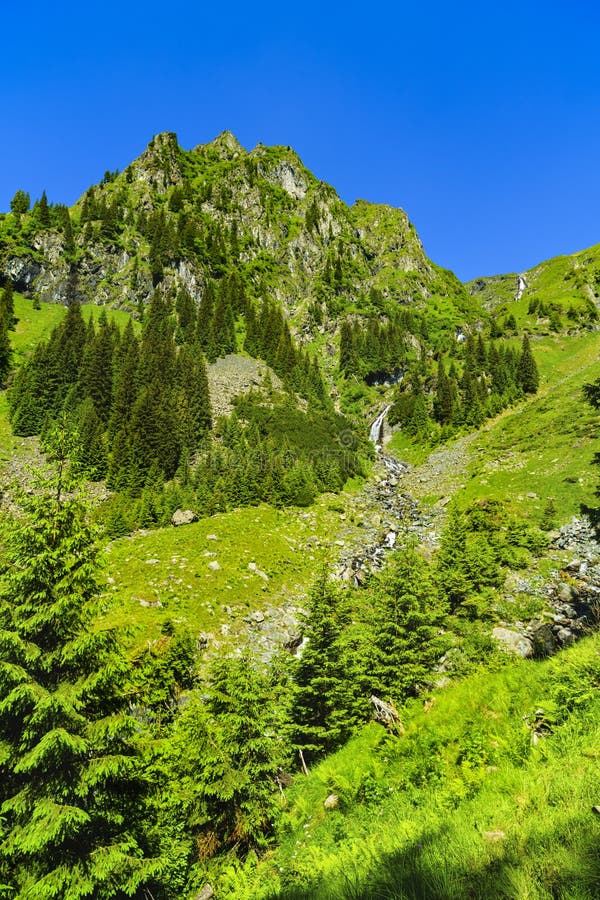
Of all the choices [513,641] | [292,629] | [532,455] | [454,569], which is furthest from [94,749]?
[532,455]

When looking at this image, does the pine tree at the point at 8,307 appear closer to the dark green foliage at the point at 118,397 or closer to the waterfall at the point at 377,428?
the dark green foliage at the point at 118,397

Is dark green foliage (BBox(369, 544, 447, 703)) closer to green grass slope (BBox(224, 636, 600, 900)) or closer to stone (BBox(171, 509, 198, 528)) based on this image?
green grass slope (BBox(224, 636, 600, 900))

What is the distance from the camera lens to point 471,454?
58531 mm

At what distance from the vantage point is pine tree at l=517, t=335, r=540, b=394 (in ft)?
246

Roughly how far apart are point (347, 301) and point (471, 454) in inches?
4020

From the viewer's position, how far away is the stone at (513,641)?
1672cm

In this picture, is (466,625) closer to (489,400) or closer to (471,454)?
(471,454)

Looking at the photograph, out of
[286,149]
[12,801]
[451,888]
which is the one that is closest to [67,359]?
[12,801]

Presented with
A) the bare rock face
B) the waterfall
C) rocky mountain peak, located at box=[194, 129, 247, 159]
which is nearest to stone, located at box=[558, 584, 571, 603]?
the waterfall

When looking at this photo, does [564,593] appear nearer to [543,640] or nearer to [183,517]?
[543,640]

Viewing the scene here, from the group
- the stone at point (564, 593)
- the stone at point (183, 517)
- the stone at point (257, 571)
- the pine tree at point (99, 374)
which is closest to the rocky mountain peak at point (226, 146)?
the pine tree at point (99, 374)

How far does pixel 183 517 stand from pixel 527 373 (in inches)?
2622

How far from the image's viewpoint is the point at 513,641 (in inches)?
697

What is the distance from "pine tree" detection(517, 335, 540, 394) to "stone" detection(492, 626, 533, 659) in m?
67.2
